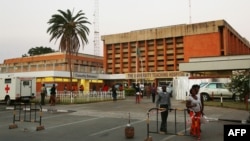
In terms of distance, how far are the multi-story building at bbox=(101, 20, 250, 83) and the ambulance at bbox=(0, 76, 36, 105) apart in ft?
112

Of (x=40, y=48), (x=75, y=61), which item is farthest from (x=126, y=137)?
(x=40, y=48)

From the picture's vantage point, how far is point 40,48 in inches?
4281

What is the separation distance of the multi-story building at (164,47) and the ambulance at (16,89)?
3418 cm

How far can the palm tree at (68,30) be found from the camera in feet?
123

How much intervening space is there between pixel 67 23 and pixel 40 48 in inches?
2940

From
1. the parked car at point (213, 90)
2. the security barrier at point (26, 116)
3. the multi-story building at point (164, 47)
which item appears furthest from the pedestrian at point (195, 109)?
the multi-story building at point (164, 47)

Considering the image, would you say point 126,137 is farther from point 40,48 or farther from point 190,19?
point 40,48

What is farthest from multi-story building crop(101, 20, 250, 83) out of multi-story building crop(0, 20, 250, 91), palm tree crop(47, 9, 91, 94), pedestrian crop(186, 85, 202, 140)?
pedestrian crop(186, 85, 202, 140)

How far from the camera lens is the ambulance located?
2811 centimetres
